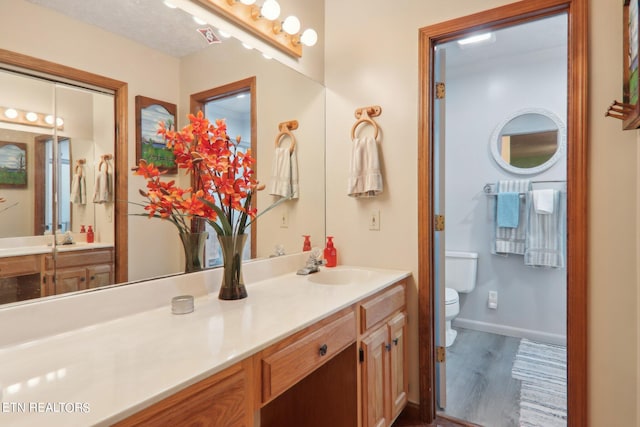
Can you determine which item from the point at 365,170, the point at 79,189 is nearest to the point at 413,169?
the point at 365,170

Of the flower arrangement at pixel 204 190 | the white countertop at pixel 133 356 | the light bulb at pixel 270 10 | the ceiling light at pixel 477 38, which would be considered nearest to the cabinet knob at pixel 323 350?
the white countertop at pixel 133 356

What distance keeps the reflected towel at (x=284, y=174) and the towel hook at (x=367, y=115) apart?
405mm

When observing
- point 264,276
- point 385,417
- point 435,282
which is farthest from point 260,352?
point 435,282

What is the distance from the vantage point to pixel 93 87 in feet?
3.61

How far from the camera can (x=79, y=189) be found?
1.05 meters

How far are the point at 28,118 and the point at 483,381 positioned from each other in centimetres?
270

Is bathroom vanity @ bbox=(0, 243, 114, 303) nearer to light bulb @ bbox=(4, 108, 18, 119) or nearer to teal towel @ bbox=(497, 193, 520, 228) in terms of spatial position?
light bulb @ bbox=(4, 108, 18, 119)

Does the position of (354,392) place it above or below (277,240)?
below

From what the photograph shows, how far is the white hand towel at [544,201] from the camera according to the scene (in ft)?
9.09

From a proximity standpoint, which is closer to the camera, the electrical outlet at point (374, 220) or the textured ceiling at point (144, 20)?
the textured ceiling at point (144, 20)

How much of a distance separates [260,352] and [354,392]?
A: 644 mm

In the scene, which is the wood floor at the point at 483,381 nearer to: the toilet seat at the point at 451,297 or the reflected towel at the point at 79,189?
the toilet seat at the point at 451,297

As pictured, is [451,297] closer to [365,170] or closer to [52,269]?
[365,170]

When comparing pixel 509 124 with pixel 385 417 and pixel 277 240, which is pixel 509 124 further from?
pixel 385 417
